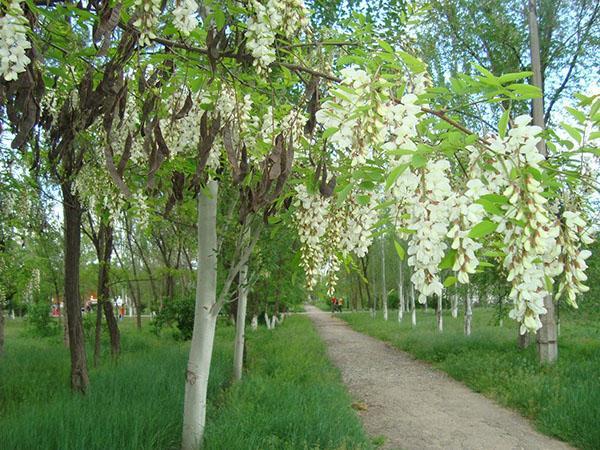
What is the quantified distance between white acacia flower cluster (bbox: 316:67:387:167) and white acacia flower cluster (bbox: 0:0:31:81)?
116cm

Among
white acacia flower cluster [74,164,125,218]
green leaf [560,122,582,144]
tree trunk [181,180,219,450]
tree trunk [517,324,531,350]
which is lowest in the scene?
tree trunk [517,324,531,350]

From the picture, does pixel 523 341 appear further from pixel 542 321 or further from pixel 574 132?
pixel 574 132

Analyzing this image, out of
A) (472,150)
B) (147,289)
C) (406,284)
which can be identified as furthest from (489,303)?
(147,289)

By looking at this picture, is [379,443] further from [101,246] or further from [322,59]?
[101,246]

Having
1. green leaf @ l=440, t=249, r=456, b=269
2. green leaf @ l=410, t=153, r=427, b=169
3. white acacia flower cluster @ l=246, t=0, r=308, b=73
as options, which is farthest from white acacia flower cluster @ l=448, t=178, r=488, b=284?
white acacia flower cluster @ l=246, t=0, r=308, b=73

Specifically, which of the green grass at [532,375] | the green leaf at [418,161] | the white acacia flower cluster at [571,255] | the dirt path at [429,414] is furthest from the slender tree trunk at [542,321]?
the green leaf at [418,161]

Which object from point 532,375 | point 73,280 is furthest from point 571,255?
point 532,375

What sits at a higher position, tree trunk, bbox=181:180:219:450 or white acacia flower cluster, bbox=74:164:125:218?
white acacia flower cluster, bbox=74:164:125:218

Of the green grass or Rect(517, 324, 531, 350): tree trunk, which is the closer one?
the green grass

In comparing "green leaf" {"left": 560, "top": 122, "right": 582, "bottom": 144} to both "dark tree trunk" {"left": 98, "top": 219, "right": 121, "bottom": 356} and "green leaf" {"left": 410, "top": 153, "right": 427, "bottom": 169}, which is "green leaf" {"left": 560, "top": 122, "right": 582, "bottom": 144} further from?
"dark tree trunk" {"left": 98, "top": 219, "right": 121, "bottom": 356}

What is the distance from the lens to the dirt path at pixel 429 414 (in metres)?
5.63

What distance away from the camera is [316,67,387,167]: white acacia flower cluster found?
1717mm

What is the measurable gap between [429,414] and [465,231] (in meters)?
6.15

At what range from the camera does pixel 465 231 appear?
1477mm
